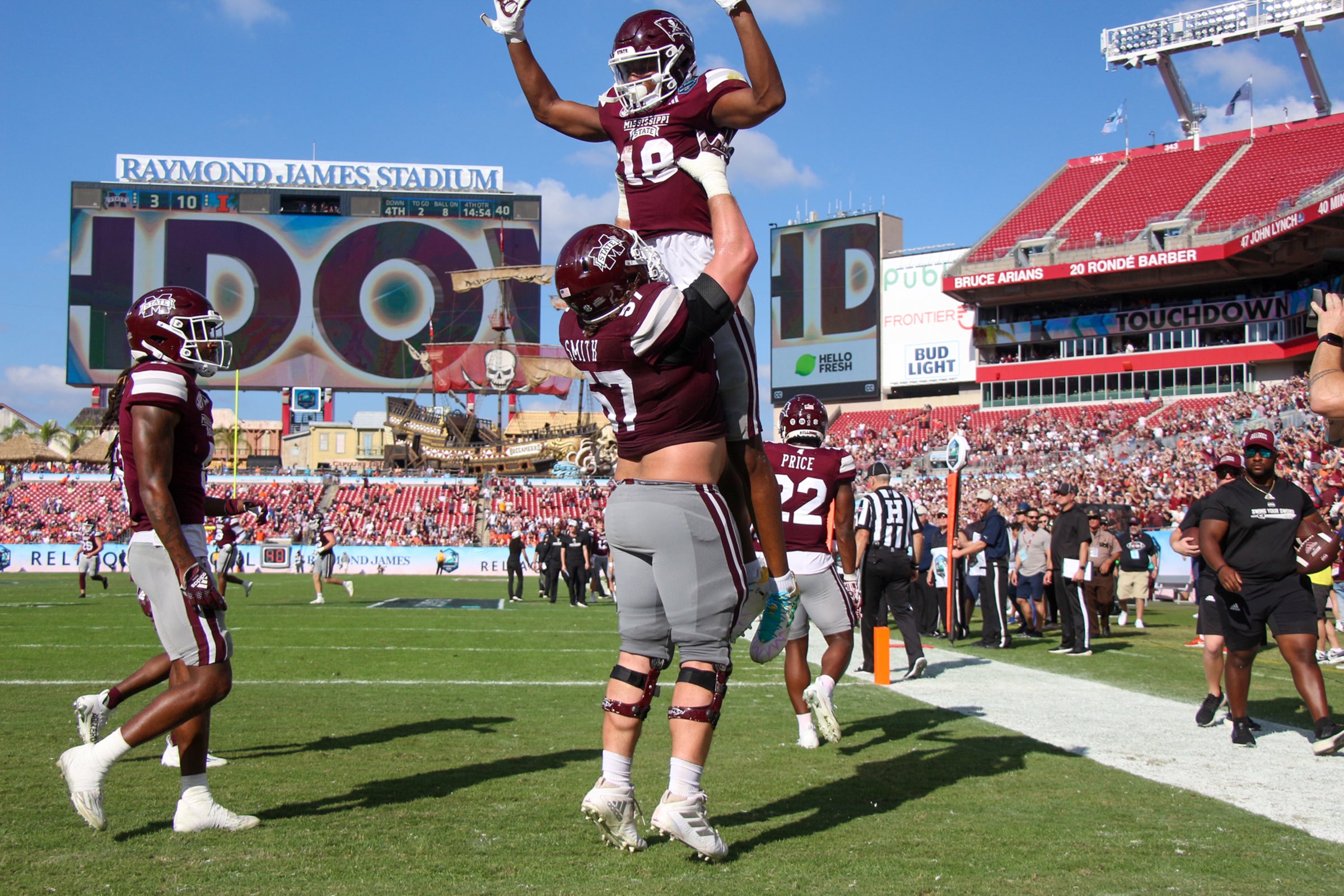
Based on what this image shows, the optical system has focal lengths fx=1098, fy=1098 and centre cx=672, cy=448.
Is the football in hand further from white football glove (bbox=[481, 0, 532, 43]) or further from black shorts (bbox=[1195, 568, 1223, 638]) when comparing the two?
white football glove (bbox=[481, 0, 532, 43])

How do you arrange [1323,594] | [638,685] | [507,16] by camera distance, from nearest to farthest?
[638,685]
[507,16]
[1323,594]

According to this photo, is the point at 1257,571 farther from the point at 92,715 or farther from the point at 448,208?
the point at 448,208

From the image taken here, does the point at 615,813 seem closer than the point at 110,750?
Yes

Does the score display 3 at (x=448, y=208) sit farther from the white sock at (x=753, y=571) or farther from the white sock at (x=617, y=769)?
the white sock at (x=617, y=769)

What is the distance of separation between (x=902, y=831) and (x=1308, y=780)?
2.73 m

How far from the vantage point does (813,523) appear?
23.6 ft

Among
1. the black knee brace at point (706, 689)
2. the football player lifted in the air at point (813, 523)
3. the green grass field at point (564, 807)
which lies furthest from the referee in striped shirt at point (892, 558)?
the black knee brace at point (706, 689)

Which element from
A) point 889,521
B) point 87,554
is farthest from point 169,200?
point 889,521

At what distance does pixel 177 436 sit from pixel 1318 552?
6951mm

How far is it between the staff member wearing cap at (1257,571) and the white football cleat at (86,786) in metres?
6.28

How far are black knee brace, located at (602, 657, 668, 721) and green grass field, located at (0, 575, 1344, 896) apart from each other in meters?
0.51

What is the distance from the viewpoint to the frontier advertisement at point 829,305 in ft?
210

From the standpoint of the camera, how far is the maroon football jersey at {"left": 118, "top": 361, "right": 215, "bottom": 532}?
4.61 meters

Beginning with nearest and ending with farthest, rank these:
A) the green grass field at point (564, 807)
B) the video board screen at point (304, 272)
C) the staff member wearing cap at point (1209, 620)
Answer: the green grass field at point (564, 807) → the staff member wearing cap at point (1209, 620) → the video board screen at point (304, 272)
